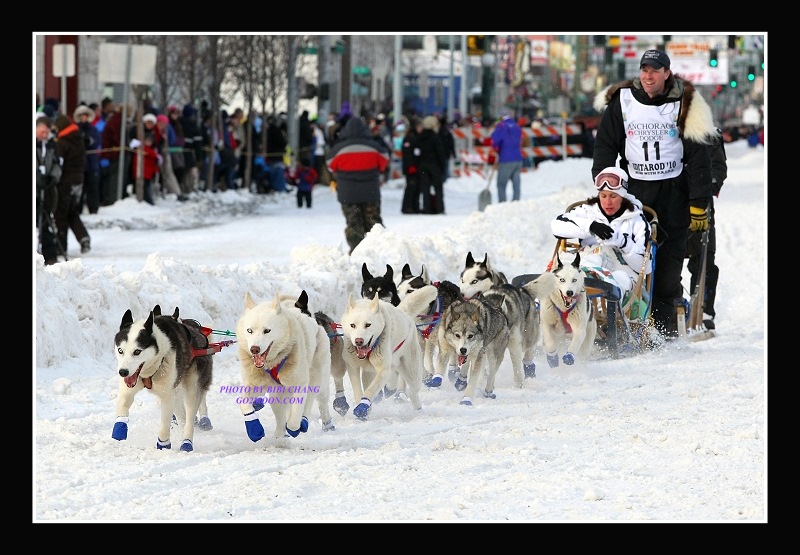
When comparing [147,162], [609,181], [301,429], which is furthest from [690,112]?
[147,162]

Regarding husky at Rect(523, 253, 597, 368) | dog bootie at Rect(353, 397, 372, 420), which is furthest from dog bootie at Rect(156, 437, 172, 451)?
husky at Rect(523, 253, 597, 368)

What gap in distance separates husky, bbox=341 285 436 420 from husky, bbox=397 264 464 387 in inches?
10.2

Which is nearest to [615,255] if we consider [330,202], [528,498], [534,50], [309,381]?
[309,381]

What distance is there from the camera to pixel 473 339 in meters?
7.29

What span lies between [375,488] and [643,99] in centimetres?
458

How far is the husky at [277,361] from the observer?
19.1 feet

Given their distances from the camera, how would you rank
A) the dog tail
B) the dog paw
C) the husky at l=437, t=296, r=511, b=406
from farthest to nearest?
the dog tail
the husky at l=437, t=296, r=511, b=406
the dog paw

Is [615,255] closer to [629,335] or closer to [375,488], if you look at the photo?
[629,335]

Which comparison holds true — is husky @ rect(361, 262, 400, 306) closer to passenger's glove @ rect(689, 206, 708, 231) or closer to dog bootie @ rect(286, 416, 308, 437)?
dog bootie @ rect(286, 416, 308, 437)

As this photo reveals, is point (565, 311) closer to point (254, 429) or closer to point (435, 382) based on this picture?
point (435, 382)

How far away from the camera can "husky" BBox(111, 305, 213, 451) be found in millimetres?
5664

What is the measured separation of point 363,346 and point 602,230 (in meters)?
2.80

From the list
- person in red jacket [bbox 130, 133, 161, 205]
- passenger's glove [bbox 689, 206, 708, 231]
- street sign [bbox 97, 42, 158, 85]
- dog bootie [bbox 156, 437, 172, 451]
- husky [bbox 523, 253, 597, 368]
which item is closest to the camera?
dog bootie [bbox 156, 437, 172, 451]

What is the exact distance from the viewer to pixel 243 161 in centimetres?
2527
